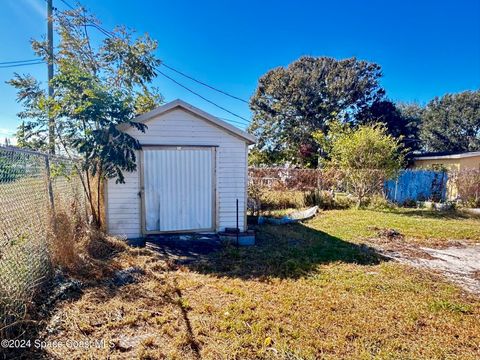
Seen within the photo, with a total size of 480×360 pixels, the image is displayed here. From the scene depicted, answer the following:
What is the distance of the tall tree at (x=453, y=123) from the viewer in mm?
25578

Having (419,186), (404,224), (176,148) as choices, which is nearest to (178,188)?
(176,148)

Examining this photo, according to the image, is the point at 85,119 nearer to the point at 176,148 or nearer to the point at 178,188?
the point at 176,148

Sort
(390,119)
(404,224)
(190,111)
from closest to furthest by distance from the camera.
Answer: (190,111) → (404,224) → (390,119)

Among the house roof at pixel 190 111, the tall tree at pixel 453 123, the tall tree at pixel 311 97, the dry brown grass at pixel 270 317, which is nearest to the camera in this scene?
the dry brown grass at pixel 270 317

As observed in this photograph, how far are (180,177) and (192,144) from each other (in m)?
0.75

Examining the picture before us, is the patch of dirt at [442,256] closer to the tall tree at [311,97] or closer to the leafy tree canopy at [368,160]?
the leafy tree canopy at [368,160]

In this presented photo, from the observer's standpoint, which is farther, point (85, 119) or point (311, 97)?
point (311, 97)

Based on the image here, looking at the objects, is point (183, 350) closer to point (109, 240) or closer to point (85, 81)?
→ point (109, 240)

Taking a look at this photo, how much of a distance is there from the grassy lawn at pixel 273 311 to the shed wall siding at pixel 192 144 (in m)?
1.01

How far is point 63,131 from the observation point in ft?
16.8

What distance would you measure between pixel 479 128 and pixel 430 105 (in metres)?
4.85

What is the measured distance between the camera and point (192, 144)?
18.5ft

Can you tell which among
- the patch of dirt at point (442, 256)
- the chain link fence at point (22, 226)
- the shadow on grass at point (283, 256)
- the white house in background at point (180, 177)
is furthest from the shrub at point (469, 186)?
the chain link fence at point (22, 226)

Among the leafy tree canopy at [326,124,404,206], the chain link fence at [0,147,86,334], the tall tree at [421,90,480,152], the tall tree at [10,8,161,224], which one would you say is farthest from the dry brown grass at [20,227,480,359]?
the tall tree at [421,90,480,152]
